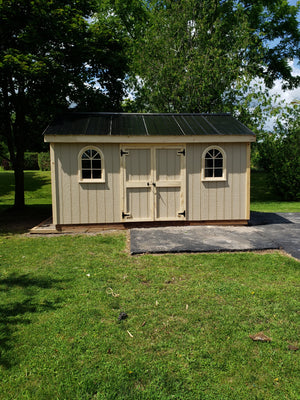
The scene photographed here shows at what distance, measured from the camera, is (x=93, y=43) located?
11375 millimetres

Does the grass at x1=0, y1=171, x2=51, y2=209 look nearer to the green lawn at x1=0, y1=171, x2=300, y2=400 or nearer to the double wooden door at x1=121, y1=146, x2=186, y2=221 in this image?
the double wooden door at x1=121, y1=146, x2=186, y2=221

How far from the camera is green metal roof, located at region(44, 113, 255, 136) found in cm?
828

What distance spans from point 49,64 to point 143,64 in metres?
7.66

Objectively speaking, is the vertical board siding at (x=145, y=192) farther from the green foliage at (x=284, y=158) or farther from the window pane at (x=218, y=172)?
the green foliage at (x=284, y=158)

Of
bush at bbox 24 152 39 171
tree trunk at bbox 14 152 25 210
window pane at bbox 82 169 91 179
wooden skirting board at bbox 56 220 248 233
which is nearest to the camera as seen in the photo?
window pane at bbox 82 169 91 179

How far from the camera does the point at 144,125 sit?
889cm

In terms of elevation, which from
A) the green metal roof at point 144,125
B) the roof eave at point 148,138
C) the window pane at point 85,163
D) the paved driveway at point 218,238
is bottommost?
the paved driveway at point 218,238

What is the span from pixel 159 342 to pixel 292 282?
253 cm

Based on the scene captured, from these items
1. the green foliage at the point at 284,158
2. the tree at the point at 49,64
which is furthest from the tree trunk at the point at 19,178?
the green foliage at the point at 284,158

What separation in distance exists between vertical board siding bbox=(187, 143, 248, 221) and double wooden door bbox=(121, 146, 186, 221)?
0.26m

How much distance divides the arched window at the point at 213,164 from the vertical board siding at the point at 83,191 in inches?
93.8

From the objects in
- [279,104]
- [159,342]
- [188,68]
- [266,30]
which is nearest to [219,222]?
[159,342]

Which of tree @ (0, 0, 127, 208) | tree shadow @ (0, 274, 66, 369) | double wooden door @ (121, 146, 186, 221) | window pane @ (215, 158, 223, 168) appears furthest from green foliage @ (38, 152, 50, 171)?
tree shadow @ (0, 274, 66, 369)

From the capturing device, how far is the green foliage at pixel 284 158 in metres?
18.1
